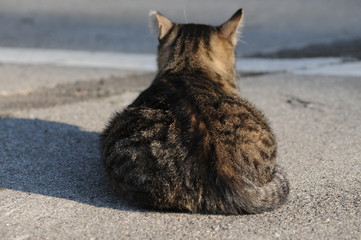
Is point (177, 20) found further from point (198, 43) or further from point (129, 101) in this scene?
point (198, 43)

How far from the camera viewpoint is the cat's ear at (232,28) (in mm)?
4961

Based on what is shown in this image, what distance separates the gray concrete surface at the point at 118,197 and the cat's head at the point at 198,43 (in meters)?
0.91

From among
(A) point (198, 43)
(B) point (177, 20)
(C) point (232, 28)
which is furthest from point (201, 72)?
(B) point (177, 20)

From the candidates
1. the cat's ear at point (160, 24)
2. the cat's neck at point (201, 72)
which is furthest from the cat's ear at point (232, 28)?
the cat's ear at point (160, 24)

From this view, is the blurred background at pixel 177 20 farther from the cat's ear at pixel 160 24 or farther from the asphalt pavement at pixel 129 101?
the cat's ear at pixel 160 24

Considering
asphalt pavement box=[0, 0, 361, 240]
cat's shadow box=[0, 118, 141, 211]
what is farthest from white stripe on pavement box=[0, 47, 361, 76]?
cat's shadow box=[0, 118, 141, 211]

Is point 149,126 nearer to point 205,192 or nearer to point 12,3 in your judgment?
point 205,192

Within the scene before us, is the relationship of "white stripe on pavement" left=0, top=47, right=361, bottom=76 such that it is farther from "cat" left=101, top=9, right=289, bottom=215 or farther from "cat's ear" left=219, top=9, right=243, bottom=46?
"cat" left=101, top=9, right=289, bottom=215

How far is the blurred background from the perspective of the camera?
9.77 metres

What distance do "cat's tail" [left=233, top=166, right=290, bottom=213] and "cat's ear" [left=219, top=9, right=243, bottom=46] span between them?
61.4 inches

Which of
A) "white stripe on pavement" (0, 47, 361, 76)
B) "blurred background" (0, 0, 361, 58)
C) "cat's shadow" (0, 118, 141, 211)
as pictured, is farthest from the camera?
"blurred background" (0, 0, 361, 58)

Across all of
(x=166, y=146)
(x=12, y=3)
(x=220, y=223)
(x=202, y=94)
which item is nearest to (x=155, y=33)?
(x=202, y=94)

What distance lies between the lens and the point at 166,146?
3.64 meters

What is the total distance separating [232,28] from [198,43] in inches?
13.6
